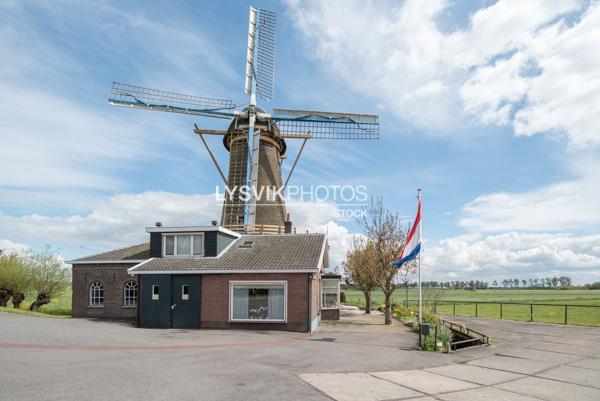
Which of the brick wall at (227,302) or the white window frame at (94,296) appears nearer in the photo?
the brick wall at (227,302)

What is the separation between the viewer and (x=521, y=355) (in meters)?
13.8

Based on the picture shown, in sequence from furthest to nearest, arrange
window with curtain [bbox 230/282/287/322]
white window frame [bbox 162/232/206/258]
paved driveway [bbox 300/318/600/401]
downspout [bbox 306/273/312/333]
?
white window frame [bbox 162/232/206/258] < window with curtain [bbox 230/282/287/322] < downspout [bbox 306/273/312/333] < paved driveway [bbox 300/318/600/401]

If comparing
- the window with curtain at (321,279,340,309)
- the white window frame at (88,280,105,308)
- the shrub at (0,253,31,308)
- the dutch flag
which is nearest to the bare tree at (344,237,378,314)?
the window with curtain at (321,279,340,309)

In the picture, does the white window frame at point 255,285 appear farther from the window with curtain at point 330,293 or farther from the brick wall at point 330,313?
the window with curtain at point 330,293

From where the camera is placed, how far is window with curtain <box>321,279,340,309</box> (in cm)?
2645

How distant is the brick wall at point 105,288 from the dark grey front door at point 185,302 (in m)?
6.30

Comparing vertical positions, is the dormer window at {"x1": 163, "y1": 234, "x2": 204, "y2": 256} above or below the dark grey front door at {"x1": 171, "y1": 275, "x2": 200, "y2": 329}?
above

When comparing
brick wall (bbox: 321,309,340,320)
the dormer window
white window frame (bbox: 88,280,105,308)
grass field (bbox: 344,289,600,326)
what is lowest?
grass field (bbox: 344,289,600,326)

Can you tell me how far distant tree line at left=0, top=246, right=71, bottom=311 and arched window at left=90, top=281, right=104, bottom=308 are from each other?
24.2 feet

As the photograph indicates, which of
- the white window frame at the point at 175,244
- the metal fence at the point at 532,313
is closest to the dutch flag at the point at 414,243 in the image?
the metal fence at the point at 532,313

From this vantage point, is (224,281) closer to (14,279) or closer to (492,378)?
(492,378)

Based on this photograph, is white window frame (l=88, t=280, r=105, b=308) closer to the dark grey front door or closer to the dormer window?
the dormer window

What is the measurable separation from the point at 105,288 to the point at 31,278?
925cm

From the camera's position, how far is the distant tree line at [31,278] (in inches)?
1196
